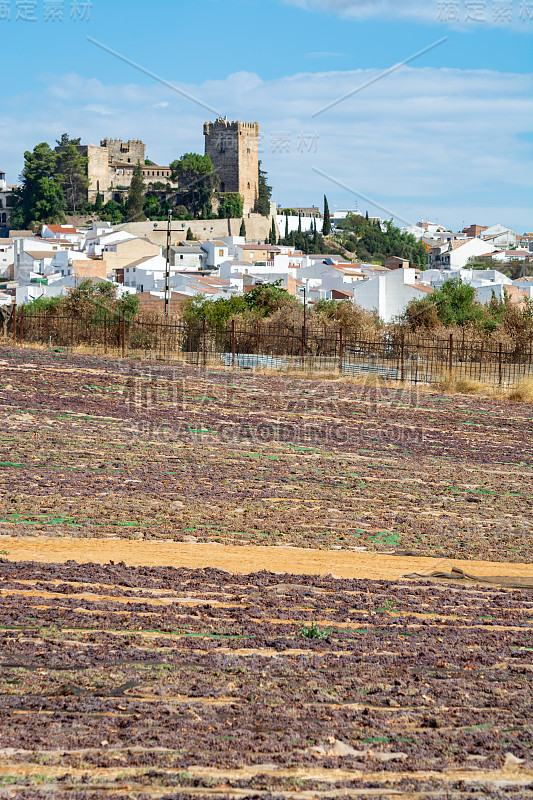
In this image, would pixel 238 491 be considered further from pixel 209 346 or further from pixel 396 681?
pixel 209 346

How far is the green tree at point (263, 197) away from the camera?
149 m

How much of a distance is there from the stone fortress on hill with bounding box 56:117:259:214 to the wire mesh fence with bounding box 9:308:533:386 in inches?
4537

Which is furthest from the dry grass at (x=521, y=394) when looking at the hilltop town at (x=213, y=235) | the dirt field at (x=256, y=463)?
the hilltop town at (x=213, y=235)

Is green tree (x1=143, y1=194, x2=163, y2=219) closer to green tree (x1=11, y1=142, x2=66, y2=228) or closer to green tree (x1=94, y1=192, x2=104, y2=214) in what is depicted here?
green tree (x1=94, y1=192, x2=104, y2=214)

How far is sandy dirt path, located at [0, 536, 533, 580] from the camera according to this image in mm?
8180

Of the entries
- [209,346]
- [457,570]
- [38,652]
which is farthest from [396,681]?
[209,346]

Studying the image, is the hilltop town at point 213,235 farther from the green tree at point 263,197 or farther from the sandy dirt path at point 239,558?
the sandy dirt path at point 239,558

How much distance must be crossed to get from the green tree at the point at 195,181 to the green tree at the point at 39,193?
19.8 metres

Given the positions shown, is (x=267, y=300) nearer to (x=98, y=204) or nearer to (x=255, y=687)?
(x=255, y=687)

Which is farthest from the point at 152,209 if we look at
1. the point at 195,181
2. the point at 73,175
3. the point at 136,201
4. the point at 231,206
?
the point at 73,175

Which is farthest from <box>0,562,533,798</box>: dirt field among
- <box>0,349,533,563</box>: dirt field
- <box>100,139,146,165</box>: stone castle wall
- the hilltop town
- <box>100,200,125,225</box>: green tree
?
<box>100,139,146,165</box>: stone castle wall

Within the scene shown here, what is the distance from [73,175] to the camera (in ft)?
473

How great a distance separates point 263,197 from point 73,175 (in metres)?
32.7

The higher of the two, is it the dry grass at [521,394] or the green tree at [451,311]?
the green tree at [451,311]
